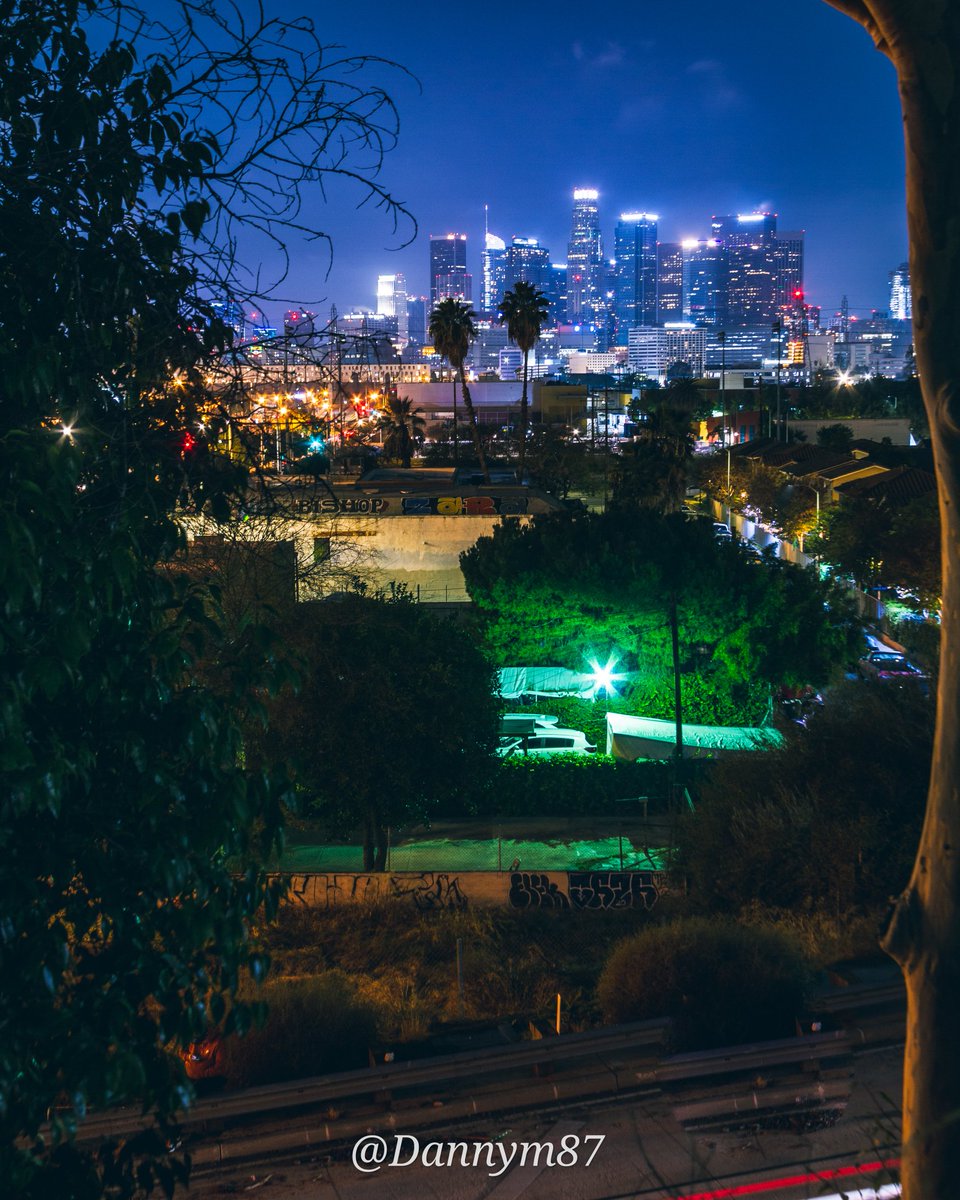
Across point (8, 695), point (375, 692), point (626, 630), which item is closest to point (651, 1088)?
point (8, 695)

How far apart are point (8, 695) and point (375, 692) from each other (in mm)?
12717

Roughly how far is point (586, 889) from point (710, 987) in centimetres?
584

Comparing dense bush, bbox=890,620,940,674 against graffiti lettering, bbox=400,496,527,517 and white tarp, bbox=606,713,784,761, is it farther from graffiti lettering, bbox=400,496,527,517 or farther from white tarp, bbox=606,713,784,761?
graffiti lettering, bbox=400,496,527,517

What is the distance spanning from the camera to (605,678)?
25.9 meters

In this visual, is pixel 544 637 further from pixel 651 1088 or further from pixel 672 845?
pixel 651 1088

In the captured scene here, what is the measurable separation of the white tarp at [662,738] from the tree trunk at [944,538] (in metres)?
19.0

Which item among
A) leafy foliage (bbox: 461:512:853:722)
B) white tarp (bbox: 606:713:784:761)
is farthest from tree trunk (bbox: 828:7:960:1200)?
leafy foliage (bbox: 461:512:853:722)

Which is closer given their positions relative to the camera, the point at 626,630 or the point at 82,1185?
the point at 82,1185

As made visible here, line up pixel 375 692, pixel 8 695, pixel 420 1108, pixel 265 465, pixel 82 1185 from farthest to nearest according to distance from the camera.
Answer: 1. pixel 375 692
2. pixel 420 1108
3. pixel 265 465
4. pixel 82 1185
5. pixel 8 695

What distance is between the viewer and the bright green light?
84.9 ft

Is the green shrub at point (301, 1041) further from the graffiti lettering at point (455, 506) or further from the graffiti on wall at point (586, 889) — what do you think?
the graffiti lettering at point (455, 506)

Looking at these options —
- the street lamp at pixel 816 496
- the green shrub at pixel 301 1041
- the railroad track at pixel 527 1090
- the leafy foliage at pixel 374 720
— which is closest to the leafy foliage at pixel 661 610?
the leafy foliage at pixel 374 720

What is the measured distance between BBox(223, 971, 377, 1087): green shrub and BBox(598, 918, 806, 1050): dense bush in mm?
2260

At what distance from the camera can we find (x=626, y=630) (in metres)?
25.7
